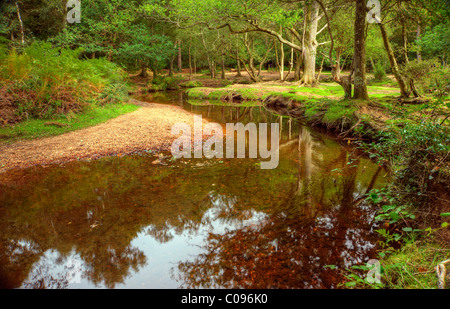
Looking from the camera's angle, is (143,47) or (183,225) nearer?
(183,225)

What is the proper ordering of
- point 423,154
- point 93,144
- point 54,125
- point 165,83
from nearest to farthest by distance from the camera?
point 423,154, point 93,144, point 54,125, point 165,83

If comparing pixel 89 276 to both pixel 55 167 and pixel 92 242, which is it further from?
pixel 55 167

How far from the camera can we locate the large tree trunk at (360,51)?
9.88 meters

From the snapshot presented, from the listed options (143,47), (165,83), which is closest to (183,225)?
(143,47)

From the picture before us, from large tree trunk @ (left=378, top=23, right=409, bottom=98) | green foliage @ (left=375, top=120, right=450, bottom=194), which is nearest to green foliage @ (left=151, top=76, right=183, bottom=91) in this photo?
large tree trunk @ (left=378, top=23, right=409, bottom=98)

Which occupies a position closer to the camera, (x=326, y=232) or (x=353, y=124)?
(x=326, y=232)

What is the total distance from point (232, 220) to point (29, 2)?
3173 centimetres

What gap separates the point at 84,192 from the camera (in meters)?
5.84

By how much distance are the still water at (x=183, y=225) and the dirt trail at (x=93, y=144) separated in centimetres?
70

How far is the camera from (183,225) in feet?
15.3

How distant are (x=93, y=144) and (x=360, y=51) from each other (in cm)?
1067

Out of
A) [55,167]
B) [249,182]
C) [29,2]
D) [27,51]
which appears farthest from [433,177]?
[29,2]

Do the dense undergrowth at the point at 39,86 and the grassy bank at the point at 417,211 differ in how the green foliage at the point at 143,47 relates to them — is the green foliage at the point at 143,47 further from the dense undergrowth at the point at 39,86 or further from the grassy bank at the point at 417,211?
the grassy bank at the point at 417,211

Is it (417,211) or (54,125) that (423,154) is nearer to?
(417,211)
